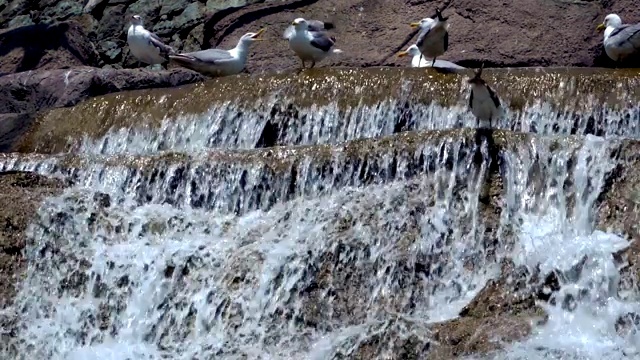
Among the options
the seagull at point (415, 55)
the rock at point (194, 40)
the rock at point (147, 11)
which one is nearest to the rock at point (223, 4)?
the rock at point (194, 40)

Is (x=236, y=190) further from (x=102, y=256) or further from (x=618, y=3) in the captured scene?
(x=618, y=3)

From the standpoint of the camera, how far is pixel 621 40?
1027cm

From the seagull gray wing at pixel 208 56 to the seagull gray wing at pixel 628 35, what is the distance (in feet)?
9.46

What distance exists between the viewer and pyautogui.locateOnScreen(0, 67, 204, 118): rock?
11281mm

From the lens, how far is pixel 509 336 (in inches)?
263

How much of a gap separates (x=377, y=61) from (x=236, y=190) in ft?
10.4

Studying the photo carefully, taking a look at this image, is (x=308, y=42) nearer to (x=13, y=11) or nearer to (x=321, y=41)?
(x=321, y=41)

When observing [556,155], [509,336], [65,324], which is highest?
[556,155]

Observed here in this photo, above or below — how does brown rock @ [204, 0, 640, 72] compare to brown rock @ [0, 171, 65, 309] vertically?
above

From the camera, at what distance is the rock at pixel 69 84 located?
11281 millimetres

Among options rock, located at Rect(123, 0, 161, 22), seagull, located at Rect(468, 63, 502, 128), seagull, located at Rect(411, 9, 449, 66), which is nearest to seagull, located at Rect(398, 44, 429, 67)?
seagull, located at Rect(411, 9, 449, 66)

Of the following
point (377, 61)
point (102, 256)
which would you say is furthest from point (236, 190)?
point (377, 61)

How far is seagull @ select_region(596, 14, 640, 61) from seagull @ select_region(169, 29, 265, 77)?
272 centimetres

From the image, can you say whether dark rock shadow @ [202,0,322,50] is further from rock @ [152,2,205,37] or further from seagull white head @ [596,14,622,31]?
seagull white head @ [596,14,622,31]
